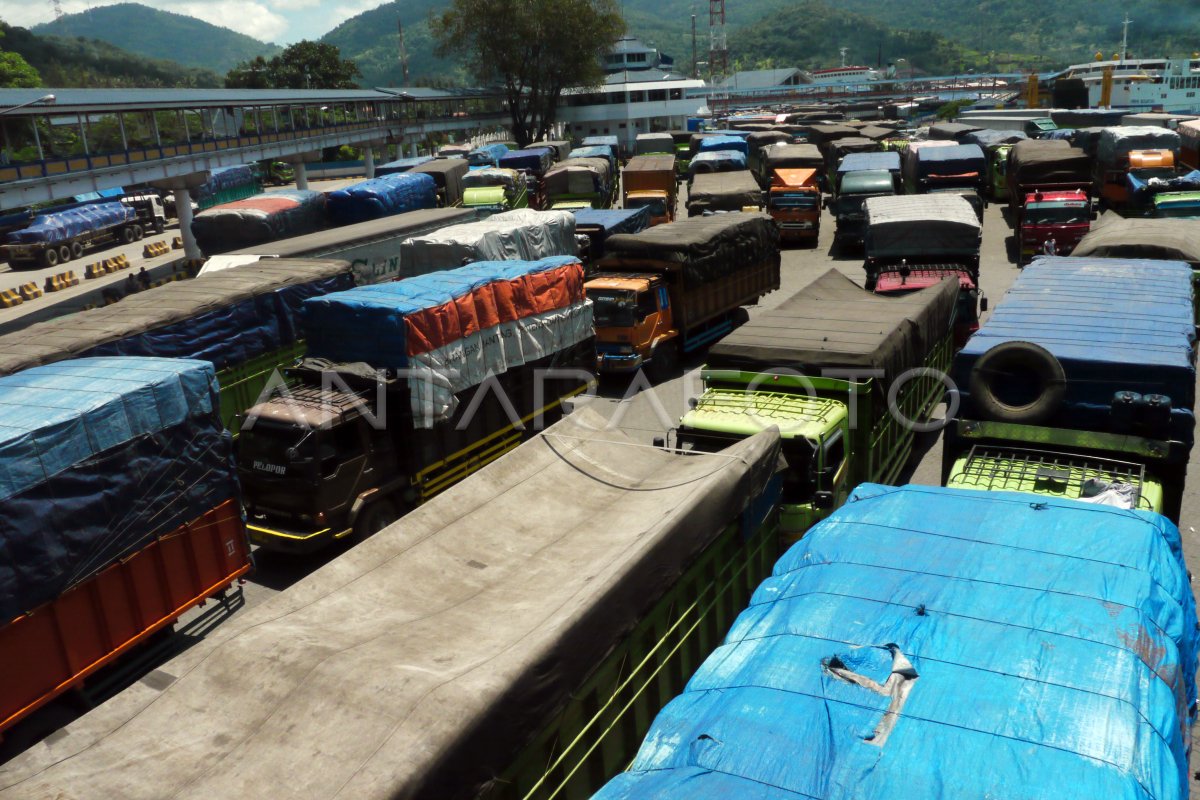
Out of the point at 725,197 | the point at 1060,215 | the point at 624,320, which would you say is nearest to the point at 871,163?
the point at 725,197

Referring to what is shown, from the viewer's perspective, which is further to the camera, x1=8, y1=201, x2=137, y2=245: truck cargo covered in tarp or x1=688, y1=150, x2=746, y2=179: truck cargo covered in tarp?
x1=688, y1=150, x2=746, y2=179: truck cargo covered in tarp

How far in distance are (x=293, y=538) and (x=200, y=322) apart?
5.48 m

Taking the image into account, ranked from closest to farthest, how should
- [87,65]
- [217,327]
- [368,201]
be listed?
[217,327] < [368,201] < [87,65]

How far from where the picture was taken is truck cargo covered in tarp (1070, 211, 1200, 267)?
1781 centimetres

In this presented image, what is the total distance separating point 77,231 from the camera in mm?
41344

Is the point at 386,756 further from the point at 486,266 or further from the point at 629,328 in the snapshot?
the point at 629,328

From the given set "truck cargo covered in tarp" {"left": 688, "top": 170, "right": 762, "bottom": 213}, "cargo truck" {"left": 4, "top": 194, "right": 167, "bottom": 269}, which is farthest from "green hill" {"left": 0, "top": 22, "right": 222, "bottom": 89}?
"truck cargo covered in tarp" {"left": 688, "top": 170, "right": 762, "bottom": 213}

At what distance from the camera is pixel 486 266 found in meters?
16.4

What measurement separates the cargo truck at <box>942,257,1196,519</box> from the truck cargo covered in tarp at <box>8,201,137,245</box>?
41.5 metres

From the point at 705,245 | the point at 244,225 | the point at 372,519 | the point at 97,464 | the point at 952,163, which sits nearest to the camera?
the point at 97,464

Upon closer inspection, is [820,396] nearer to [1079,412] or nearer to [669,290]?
[1079,412]

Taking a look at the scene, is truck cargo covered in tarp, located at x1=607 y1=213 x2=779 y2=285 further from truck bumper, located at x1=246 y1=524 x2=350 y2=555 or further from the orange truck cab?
the orange truck cab

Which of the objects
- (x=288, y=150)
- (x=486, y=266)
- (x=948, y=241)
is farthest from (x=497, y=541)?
(x=288, y=150)

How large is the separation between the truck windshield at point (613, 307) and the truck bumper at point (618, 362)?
0.66 m
